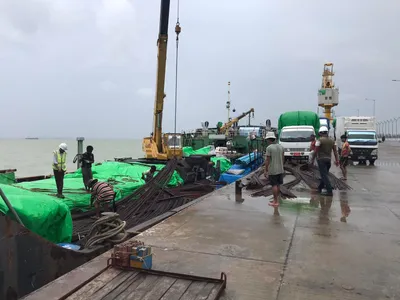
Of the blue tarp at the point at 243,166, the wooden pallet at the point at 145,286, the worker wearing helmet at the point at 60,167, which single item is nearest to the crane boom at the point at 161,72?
the blue tarp at the point at 243,166

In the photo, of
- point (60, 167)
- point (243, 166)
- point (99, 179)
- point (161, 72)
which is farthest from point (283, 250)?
point (243, 166)

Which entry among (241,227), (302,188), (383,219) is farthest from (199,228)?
(302,188)

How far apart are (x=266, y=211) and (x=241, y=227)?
153cm

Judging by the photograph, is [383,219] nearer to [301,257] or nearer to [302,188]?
[301,257]

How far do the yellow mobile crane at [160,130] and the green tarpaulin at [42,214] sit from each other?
1162cm

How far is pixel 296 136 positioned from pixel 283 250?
15564mm

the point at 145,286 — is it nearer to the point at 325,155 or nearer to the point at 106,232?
the point at 106,232

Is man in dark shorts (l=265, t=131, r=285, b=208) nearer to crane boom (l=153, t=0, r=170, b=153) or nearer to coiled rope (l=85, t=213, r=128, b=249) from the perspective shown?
coiled rope (l=85, t=213, r=128, b=249)

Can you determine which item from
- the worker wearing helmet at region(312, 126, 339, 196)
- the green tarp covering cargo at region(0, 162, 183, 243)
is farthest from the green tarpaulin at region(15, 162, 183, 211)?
the worker wearing helmet at region(312, 126, 339, 196)

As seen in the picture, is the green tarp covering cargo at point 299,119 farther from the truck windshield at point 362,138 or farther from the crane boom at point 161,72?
the crane boom at point 161,72

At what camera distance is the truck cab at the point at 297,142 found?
1923cm

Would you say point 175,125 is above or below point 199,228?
above

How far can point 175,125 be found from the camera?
1800 centimetres

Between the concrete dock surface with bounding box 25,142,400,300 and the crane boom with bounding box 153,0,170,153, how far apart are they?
1066 cm
